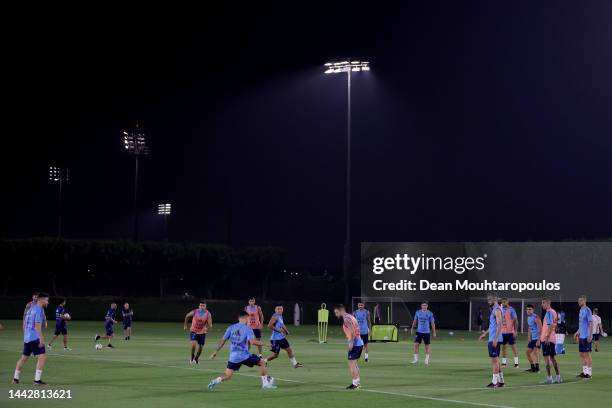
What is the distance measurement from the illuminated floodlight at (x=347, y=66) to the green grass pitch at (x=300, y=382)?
104ft

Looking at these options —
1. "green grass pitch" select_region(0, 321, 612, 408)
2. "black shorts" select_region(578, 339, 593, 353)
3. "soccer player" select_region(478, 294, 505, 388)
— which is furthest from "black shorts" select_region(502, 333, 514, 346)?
"soccer player" select_region(478, 294, 505, 388)

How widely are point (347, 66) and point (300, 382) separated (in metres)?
44.9

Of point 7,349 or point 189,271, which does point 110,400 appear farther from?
point 189,271

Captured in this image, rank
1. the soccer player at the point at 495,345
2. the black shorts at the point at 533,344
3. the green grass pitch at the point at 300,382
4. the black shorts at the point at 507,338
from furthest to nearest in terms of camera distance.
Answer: the black shorts at the point at 533,344 < the black shorts at the point at 507,338 < the soccer player at the point at 495,345 < the green grass pitch at the point at 300,382

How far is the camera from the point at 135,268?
102562 millimetres

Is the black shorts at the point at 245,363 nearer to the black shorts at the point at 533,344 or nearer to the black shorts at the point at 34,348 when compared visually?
the black shorts at the point at 34,348

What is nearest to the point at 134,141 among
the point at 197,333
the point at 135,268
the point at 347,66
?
the point at 135,268

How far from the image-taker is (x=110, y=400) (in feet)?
72.4

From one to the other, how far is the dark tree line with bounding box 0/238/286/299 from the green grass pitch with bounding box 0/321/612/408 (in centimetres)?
5921

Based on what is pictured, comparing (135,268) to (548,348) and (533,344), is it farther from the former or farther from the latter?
(548,348)

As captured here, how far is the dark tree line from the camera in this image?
9881 centimetres

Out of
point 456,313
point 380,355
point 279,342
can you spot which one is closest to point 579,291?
point 456,313

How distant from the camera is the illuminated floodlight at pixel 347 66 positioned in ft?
227

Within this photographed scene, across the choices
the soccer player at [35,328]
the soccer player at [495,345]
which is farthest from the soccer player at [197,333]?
the soccer player at [495,345]
